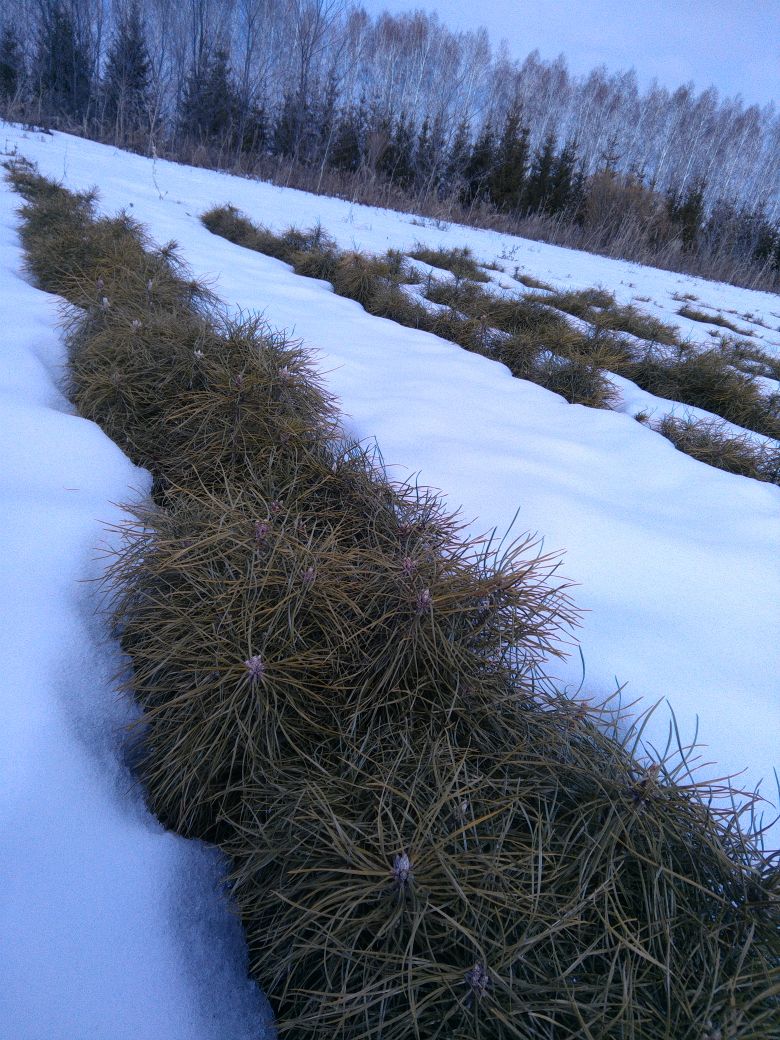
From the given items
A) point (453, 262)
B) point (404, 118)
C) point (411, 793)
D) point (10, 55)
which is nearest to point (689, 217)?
point (404, 118)

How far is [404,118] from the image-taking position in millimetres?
18750

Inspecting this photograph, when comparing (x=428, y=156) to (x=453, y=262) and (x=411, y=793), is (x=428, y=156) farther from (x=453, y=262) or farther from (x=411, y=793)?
(x=411, y=793)

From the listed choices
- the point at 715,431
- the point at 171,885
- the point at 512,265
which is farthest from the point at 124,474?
the point at 512,265

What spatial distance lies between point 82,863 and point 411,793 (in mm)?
439

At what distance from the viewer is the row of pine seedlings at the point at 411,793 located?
60 cm

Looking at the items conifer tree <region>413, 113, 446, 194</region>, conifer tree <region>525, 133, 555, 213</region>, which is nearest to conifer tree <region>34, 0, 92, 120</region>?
conifer tree <region>413, 113, 446, 194</region>

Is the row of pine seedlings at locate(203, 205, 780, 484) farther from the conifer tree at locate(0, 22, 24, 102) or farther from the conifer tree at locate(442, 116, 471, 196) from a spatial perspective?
the conifer tree at locate(0, 22, 24, 102)

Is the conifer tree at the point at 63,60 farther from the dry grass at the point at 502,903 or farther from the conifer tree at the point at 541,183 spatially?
the dry grass at the point at 502,903

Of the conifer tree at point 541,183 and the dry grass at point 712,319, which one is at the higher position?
the conifer tree at point 541,183

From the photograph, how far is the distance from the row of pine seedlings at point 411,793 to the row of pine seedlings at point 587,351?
1.55 metres

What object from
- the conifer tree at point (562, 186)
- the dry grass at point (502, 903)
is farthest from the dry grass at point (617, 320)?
the conifer tree at point (562, 186)

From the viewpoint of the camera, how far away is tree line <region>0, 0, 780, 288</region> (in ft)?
39.0

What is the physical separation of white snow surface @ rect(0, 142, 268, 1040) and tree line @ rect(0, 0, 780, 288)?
33.6 feet

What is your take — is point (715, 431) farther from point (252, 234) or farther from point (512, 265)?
point (512, 265)
